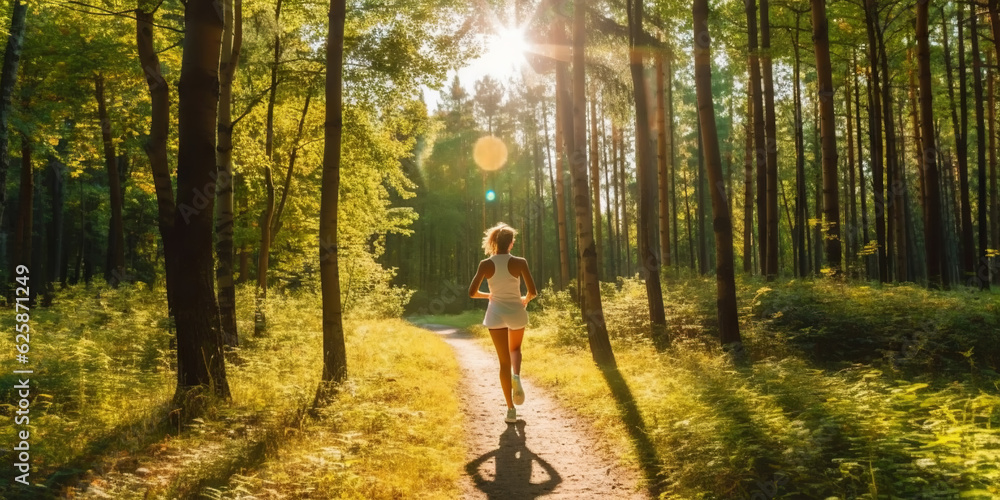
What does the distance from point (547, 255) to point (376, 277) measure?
1716 inches

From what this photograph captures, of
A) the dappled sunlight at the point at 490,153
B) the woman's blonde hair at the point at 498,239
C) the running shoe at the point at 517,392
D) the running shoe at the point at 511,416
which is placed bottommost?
the running shoe at the point at 511,416

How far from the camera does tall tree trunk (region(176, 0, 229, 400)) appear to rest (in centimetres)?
601

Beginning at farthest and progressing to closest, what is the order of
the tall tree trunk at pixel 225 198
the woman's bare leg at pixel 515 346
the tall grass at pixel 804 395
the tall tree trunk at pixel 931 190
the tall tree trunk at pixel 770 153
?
1. the tall tree trunk at pixel 770 153
2. the tall tree trunk at pixel 931 190
3. the tall tree trunk at pixel 225 198
4. the woman's bare leg at pixel 515 346
5. the tall grass at pixel 804 395

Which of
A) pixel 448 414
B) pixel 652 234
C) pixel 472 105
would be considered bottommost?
pixel 448 414

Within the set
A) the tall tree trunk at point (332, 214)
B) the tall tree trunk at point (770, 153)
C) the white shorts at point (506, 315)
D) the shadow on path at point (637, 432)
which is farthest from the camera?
the tall tree trunk at point (770, 153)

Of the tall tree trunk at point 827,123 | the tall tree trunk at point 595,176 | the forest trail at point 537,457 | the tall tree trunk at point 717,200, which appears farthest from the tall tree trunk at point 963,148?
the forest trail at point 537,457

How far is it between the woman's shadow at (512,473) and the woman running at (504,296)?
37.7 inches

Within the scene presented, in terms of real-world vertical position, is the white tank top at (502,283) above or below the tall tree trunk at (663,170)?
below

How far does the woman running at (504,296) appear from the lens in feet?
22.6

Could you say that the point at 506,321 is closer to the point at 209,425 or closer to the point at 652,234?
the point at 209,425

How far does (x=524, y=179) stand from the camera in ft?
151

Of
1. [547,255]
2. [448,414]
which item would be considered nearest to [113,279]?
[448,414]

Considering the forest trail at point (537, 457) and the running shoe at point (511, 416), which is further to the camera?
the running shoe at point (511, 416)

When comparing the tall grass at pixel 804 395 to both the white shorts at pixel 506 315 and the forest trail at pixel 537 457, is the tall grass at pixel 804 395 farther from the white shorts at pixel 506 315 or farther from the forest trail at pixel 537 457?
the white shorts at pixel 506 315
